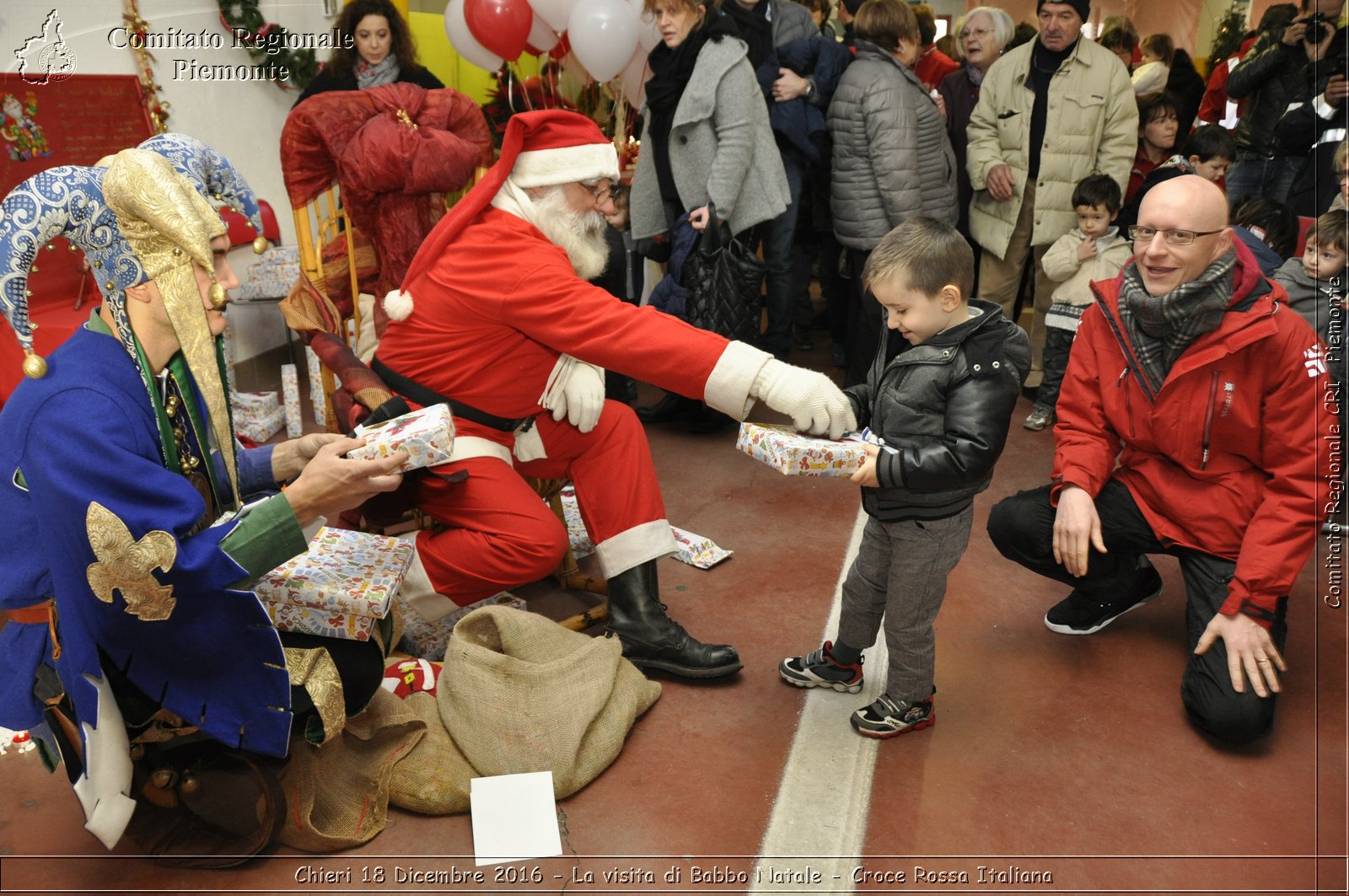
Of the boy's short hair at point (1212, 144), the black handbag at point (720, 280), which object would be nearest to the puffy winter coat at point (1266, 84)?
the boy's short hair at point (1212, 144)

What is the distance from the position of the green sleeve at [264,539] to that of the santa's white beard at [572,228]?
1.21 metres

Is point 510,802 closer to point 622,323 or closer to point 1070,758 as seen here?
point 622,323

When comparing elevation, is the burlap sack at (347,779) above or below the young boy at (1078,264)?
below

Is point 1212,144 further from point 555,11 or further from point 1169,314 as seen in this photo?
point 555,11

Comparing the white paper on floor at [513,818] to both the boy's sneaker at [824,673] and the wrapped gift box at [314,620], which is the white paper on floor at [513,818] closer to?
the wrapped gift box at [314,620]

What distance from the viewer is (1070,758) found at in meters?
2.41

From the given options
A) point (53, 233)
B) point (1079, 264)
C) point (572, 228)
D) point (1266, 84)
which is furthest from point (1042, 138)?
point (53, 233)

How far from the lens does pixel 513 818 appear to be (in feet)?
7.04

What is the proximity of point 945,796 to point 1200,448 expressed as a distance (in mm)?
1178

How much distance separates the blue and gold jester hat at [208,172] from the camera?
1.94m

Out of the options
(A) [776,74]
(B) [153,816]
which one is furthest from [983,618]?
(A) [776,74]

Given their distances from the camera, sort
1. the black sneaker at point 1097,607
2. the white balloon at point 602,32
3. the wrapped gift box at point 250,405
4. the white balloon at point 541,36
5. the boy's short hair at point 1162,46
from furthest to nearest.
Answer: the white balloon at point 541,36
the boy's short hair at point 1162,46
the white balloon at point 602,32
the wrapped gift box at point 250,405
the black sneaker at point 1097,607

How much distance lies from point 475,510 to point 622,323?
0.65 m

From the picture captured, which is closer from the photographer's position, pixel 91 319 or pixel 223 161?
pixel 91 319
